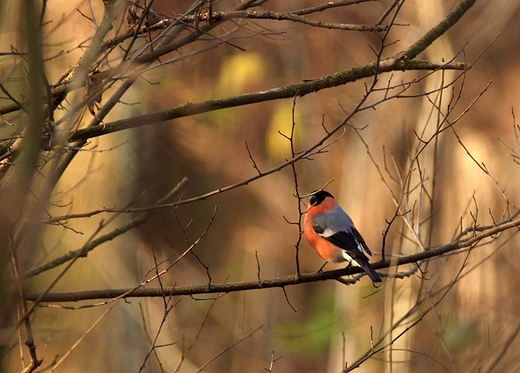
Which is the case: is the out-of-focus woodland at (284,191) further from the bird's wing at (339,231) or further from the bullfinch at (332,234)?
the bird's wing at (339,231)

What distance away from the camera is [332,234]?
510 centimetres

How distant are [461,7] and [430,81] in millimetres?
5670

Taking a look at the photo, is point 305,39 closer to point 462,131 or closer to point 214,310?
point 462,131

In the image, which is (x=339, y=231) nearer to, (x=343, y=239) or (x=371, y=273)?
(x=343, y=239)

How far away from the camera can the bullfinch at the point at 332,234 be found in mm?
4801

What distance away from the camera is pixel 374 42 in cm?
1208

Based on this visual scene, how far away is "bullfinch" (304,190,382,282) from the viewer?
4801 mm

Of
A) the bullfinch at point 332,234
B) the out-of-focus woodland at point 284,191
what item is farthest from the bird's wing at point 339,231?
the out-of-focus woodland at point 284,191

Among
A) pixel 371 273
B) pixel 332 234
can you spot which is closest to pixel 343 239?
pixel 332 234

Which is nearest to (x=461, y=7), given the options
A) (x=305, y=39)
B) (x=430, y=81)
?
(x=430, y=81)

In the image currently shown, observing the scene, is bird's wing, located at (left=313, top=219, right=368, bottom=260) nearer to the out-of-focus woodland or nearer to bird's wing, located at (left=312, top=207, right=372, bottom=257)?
bird's wing, located at (left=312, top=207, right=372, bottom=257)

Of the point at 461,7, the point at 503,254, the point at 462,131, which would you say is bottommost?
the point at 461,7

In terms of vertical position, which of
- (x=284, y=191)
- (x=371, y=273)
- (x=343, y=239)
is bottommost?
(x=371, y=273)

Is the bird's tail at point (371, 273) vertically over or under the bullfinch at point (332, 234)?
under
